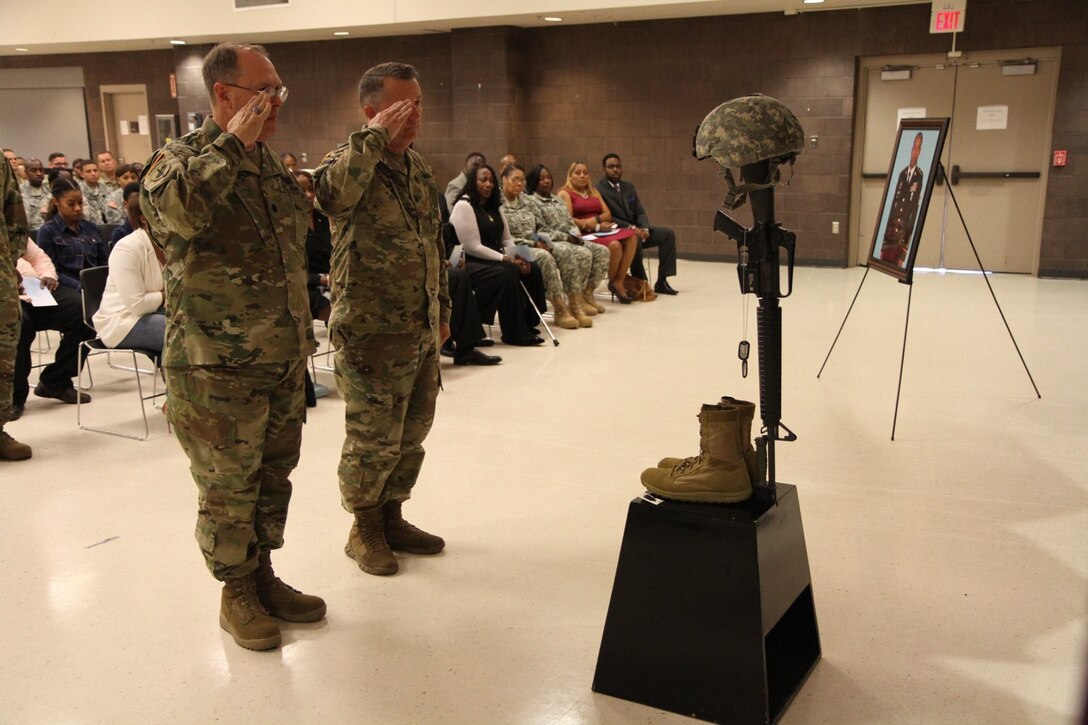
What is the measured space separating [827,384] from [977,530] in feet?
6.89

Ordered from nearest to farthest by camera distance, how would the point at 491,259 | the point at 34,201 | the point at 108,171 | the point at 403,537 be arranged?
1. the point at 403,537
2. the point at 491,259
3. the point at 34,201
4. the point at 108,171

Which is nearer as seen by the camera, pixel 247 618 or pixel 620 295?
pixel 247 618

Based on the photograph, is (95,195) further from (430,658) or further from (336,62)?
(430,658)

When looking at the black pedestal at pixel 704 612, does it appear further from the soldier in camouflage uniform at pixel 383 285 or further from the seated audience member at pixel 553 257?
the seated audience member at pixel 553 257

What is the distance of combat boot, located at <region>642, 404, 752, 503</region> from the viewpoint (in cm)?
235

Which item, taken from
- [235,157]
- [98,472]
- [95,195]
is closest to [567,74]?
[95,195]

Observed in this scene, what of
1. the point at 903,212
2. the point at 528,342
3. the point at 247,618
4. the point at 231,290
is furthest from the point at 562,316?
the point at 231,290

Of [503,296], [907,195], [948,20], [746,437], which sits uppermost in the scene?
[948,20]

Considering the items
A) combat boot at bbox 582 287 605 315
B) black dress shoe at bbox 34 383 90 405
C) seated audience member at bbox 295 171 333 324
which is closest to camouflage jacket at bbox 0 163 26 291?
black dress shoe at bbox 34 383 90 405

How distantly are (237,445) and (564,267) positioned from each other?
16.9 feet

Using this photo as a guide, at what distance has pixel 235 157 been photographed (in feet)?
8.00

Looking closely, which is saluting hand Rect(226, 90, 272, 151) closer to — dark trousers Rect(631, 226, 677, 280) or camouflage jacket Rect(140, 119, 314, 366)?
camouflage jacket Rect(140, 119, 314, 366)

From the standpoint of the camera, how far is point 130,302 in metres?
4.80

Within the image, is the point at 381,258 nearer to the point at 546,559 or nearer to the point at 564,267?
the point at 546,559
